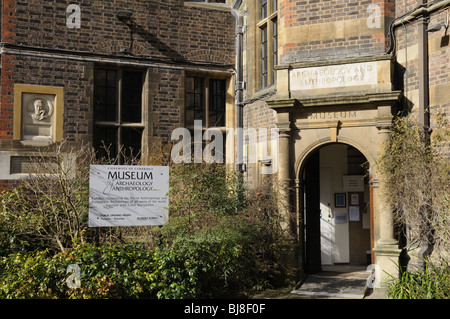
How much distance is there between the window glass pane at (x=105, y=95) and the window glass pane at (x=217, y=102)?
2.49 m

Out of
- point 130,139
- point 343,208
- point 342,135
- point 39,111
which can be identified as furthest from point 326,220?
point 39,111

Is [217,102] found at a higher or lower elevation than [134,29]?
lower

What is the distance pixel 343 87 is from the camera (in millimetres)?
9625

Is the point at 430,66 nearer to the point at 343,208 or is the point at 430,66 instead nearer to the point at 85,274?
the point at 343,208

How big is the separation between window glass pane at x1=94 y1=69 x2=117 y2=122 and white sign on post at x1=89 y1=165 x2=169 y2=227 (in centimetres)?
443

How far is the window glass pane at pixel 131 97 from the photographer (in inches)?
479

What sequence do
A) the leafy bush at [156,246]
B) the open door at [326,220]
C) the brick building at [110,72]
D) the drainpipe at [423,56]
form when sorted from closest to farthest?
the leafy bush at [156,246], the drainpipe at [423,56], the brick building at [110,72], the open door at [326,220]

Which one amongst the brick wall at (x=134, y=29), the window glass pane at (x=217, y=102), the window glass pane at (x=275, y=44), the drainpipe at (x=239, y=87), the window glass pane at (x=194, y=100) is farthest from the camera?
the window glass pane at (x=217, y=102)

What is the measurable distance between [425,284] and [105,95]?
812 cm

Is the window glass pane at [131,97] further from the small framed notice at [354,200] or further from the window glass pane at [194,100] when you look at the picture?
the small framed notice at [354,200]

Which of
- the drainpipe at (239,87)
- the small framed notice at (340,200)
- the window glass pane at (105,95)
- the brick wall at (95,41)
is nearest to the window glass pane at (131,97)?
the window glass pane at (105,95)

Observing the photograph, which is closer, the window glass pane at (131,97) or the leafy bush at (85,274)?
the leafy bush at (85,274)

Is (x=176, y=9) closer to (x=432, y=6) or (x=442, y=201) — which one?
→ (x=432, y=6)

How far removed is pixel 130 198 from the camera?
7809mm
